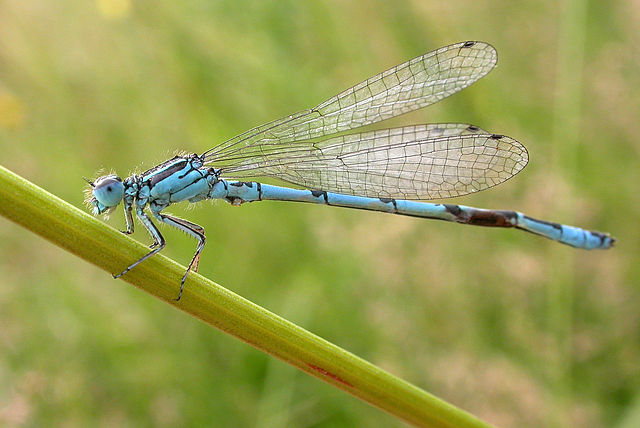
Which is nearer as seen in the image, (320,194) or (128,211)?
(128,211)

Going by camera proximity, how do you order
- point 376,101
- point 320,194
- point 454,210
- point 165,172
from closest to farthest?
1. point 165,172
2. point 376,101
3. point 320,194
4. point 454,210

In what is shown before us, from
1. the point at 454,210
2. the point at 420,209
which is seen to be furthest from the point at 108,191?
the point at 454,210

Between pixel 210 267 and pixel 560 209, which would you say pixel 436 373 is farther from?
pixel 210 267

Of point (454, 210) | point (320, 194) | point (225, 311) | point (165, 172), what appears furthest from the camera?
point (454, 210)

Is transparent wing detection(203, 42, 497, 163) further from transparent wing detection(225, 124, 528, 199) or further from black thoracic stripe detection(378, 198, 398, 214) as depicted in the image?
black thoracic stripe detection(378, 198, 398, 214)

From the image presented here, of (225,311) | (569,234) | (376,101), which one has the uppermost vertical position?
(376,101)

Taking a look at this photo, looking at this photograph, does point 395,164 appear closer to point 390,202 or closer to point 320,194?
point 390,202

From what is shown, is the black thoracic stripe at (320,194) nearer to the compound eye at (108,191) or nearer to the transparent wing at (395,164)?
the transparent wing at (395,164)
